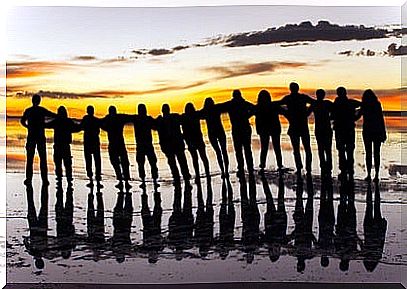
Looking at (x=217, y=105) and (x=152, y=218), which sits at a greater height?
(x=217, y=105)

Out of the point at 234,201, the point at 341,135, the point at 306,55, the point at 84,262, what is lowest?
the point at 84,262

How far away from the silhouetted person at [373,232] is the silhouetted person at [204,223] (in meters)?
0.65

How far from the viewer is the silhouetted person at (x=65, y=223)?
3164 millimetres

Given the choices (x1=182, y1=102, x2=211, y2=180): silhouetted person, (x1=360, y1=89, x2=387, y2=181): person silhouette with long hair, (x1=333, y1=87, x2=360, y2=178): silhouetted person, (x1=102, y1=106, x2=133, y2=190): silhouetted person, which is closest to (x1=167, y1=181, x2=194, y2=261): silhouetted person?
(x1=182, y1=102, x2=211, y2=180): silhouetted person

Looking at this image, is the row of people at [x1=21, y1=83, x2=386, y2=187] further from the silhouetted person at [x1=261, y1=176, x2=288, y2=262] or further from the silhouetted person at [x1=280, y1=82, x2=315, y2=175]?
the silhouetted person at [x1=261, y1=176, x2=288, y2=262]

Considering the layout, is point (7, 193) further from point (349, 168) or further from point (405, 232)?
point (405, 232)

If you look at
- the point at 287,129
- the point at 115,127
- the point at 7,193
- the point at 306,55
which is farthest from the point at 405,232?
the point at 7,193

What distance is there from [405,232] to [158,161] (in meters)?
1.09

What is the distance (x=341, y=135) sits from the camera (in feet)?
10.5

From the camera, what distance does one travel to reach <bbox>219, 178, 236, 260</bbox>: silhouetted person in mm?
3180

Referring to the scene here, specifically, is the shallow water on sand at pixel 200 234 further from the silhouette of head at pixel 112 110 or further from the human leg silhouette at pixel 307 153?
the silhouette of head at pixel 112 110

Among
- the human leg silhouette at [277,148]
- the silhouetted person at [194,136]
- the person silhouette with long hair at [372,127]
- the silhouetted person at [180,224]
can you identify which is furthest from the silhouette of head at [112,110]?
the person silhouette with long hair at [372,127]

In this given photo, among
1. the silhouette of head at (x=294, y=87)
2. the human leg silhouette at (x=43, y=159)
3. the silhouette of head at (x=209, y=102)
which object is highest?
the silhouette of head at (x=294, y=87)

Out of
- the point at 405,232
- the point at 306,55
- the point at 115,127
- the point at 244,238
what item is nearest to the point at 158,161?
the point at 115,127
